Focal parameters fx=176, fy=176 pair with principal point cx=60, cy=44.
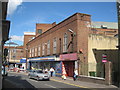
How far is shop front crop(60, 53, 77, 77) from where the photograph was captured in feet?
82.7

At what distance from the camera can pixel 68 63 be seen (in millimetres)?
27719

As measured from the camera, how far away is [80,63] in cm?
2342

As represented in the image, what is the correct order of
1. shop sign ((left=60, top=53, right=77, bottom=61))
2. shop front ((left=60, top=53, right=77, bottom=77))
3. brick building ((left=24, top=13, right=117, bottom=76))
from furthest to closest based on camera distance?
shop front ((left=60, top=53, right=77, bottom=77)) → shop sign ((left=60, top=53, right=77, bottom=61)) → brick building ((left=24, top=13, right=117, bottom=76))

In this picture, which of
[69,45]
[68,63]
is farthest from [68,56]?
[68,63]

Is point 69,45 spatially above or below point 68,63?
above

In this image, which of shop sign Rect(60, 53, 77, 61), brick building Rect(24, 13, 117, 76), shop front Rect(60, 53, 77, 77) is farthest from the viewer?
shop front Rect(60, 53, 77, 77)

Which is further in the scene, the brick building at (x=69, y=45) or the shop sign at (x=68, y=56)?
the shop sign at (x=68, y=56)

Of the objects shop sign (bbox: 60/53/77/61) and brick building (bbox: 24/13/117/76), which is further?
shop sign (bbox: 60/53/77/61)

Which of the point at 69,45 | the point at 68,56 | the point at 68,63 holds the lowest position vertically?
the point at 68,63

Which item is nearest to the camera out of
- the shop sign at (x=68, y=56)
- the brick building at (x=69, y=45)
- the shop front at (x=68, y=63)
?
the brick building at (x=69, y=45)

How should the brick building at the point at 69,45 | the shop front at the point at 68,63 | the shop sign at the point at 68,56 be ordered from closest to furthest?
the brick building at the point at 69,45 < the shop sign at the point at 68,56 < the shop front at the point at 68,63

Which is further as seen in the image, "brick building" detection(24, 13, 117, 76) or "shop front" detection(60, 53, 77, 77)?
"shop front" detection(60, 53, 77, 77)

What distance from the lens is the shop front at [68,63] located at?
25211 millimetres

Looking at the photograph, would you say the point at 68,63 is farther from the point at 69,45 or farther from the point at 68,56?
the point at 69,45
